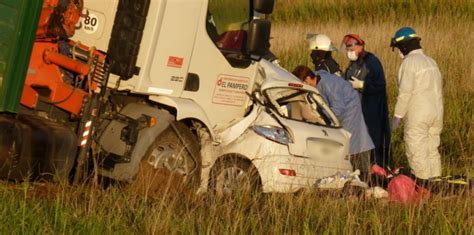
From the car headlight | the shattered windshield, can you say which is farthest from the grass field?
the shattered windshield

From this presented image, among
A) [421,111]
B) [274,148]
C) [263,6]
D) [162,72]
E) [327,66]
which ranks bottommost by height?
[274,148]

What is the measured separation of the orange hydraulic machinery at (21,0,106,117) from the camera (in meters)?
9.95

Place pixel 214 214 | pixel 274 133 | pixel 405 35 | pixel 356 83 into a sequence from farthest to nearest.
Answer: pixel 356 83 < pixel 405 35 < pixel 274 133 < pixel 214 214

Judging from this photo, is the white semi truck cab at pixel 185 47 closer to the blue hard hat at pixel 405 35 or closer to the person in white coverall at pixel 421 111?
the person in white coverall at pixel 421 111

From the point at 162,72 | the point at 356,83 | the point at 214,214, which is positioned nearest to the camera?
the point at 214,214

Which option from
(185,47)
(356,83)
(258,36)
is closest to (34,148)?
(185,47)

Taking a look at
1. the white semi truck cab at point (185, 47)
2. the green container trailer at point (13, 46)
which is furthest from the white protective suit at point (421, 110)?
the green container trailer at point (13, 46)

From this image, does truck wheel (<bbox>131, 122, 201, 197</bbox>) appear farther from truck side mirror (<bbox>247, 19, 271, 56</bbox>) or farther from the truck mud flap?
truck side mirror (<bbox>247, 19, 271, 56</bbox>)

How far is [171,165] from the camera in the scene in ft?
35.4

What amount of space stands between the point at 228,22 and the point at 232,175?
60.8 inches

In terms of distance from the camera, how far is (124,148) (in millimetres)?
10484

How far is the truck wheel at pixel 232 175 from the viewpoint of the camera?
1104 centimetres

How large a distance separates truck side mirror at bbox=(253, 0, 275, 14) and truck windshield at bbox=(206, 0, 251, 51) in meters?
0.45

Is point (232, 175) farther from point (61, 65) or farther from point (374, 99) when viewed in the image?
point (374, 99)
